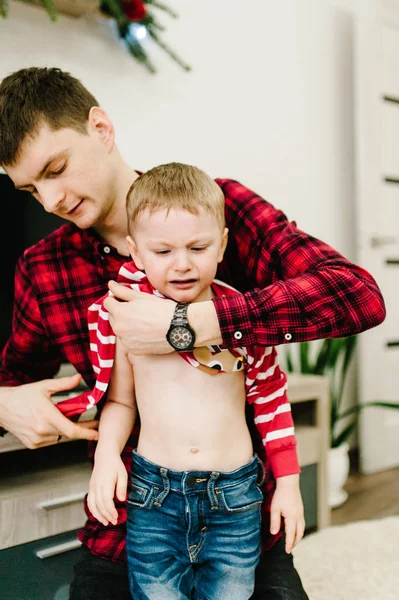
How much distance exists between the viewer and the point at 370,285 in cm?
91

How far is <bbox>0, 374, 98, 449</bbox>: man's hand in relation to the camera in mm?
990

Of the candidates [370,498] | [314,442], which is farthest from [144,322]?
[370,498]

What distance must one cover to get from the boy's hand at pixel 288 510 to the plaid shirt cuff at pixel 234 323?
0.27 meters

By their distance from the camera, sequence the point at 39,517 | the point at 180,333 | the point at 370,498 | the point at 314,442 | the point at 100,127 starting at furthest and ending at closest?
1. the point at 370,498
2. the point at 314,442
3. the point at 39,517
4. the point at 100,127
5. the point at 180,333

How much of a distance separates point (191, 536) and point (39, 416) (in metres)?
0.37

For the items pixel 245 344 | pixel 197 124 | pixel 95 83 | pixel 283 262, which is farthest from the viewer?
pixel 197 124

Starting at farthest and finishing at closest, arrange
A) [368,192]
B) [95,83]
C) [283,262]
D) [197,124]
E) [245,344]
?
1. [368,192]
2. [197,124]
3. [95,83]
4. [283,262]
5. [245,344]

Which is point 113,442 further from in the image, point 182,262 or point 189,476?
point 182,262

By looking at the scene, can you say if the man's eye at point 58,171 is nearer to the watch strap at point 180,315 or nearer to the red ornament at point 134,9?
the watch strap at point 180,315

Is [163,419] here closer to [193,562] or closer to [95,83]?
[193,562]

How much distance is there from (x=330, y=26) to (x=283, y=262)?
2205mm

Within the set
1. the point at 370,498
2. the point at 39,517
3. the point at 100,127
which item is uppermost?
the point at 100,127

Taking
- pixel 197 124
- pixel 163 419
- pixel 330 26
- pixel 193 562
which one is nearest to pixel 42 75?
pixel 163 419

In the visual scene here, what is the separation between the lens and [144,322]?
85 cm
